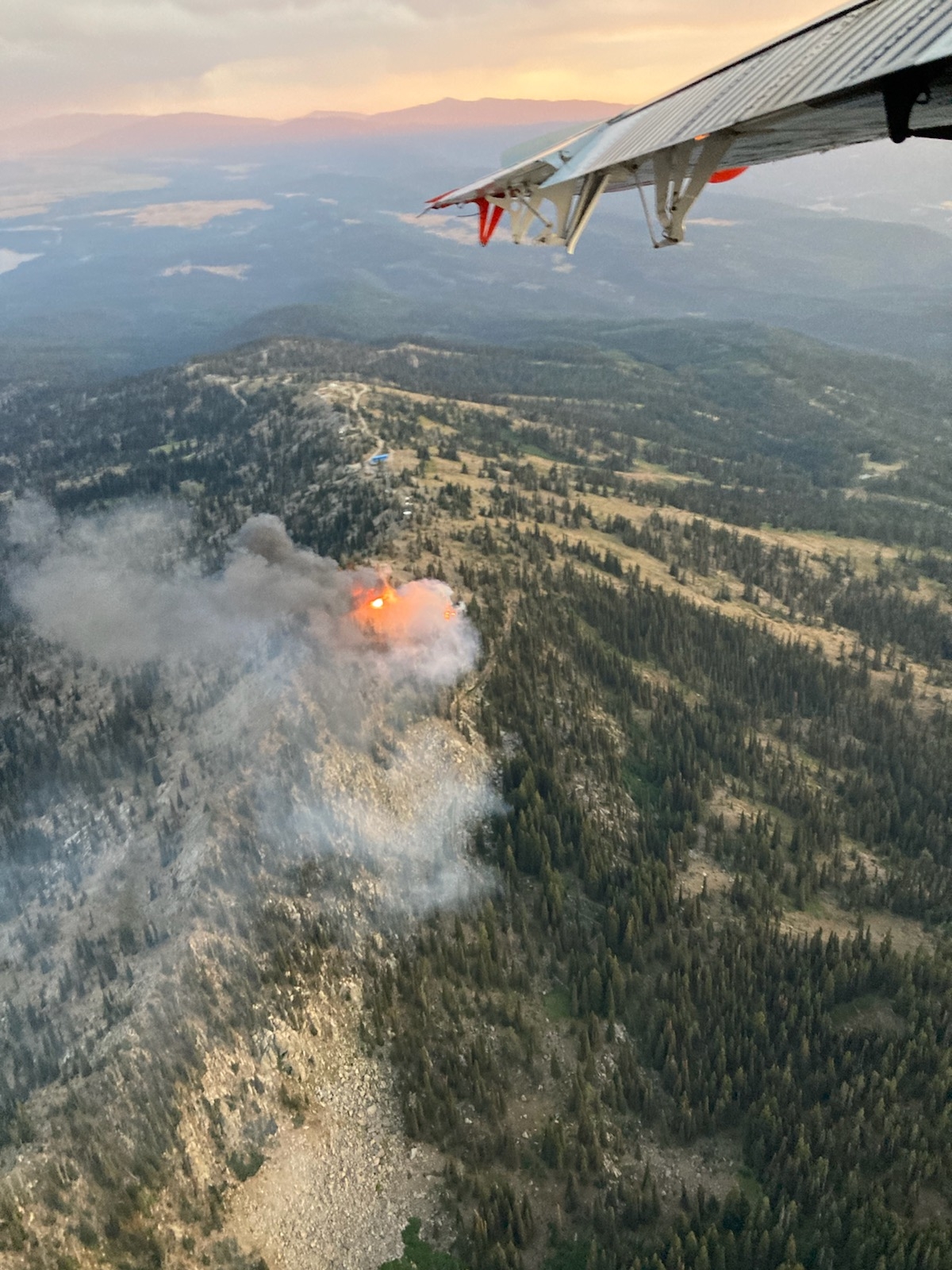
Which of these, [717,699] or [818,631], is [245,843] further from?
[818,631]

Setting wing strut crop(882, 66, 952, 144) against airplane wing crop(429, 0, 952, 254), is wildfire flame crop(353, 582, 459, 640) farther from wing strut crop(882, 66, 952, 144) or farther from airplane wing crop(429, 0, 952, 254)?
wing strut crop(882, 66, 952, 144)

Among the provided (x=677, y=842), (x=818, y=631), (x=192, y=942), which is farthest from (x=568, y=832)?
(x=818, y=631)

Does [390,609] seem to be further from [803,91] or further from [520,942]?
[803,91]

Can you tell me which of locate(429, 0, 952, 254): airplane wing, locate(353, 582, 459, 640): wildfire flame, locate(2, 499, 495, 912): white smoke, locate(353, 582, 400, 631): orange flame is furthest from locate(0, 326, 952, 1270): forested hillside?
locate(429, 0, 952, 254): airplane wing

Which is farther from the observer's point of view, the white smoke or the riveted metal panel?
the white smoke

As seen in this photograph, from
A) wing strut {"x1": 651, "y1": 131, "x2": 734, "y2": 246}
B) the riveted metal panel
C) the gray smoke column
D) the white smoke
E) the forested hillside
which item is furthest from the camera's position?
the gray smoke column

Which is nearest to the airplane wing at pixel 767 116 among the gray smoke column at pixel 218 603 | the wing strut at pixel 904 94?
the wing strut at pixel 904 94
